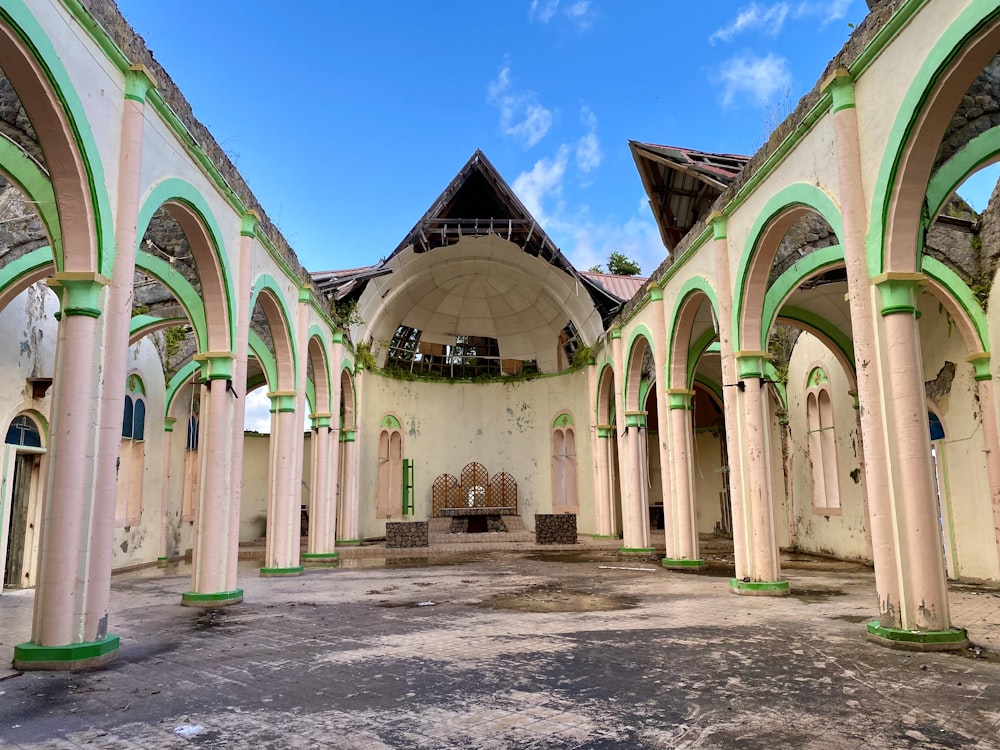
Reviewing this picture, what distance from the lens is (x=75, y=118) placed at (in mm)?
6270

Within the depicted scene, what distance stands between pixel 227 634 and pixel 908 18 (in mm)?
8858

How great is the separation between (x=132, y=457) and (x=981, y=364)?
17729mm

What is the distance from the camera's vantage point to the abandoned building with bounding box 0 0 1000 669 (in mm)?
6418

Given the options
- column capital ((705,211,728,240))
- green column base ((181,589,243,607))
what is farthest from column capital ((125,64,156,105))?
column capital ((705,211,728,240))

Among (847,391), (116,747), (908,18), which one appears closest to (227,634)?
(116,747)

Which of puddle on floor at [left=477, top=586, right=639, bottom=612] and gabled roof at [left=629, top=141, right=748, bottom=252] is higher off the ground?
gabled roof at [left=629, top=141, right=748, bottom=252]

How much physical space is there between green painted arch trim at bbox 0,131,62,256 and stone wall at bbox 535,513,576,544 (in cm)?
1510

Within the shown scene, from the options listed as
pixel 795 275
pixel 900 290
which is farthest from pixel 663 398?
pixel 900 290

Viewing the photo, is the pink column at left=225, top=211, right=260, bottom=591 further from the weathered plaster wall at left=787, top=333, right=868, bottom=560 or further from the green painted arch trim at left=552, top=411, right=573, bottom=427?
the green painted arch trim at left=552, top=411, right=573, bottom=427

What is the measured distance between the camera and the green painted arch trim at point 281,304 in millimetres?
11414

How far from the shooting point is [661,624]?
7.83 meters

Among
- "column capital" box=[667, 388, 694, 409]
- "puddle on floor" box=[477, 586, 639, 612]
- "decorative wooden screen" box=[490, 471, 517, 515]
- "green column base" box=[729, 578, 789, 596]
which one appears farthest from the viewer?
"decorative wooden screen" box=[490, 471, 517, 515]

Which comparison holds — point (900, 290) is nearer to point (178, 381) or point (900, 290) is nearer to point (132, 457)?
point (132, 457)

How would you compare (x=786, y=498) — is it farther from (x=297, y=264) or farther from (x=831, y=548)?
(x=297, y=264)
